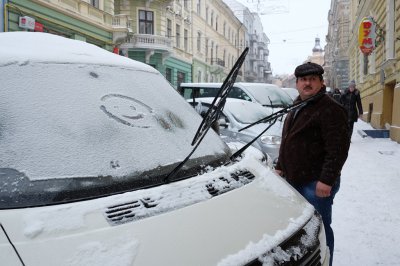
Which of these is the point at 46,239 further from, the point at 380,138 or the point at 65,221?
the point at 380,138

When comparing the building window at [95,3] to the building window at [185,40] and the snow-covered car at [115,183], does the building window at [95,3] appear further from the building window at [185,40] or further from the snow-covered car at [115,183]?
the snow-covered car at [115,183]

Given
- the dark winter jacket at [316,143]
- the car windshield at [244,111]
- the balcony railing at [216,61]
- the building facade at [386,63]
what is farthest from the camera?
the balcony railing at [216,61]

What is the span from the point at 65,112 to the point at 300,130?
1.66 m

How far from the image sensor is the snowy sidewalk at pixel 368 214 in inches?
131

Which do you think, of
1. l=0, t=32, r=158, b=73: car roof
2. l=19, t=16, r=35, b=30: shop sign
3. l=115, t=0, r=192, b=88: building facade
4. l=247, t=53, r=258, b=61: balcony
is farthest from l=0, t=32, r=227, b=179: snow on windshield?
l=247, t=53, r=258, b=61: balcony

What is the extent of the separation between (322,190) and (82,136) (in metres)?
1.67

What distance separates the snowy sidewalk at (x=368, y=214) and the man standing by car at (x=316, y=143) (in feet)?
2.49

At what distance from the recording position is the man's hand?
256 cm

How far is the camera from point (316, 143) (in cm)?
271

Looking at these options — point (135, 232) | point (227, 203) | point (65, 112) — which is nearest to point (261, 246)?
point (227, 203)

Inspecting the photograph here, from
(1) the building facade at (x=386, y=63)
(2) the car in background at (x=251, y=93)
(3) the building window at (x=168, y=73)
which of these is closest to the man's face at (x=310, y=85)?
(2) the car in background at (x=251, y=93)

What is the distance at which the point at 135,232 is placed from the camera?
1327mm

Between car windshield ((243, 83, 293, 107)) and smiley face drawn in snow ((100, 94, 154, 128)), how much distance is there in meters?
8.37

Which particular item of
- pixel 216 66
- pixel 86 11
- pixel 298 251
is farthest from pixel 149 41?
pixel 298 251
